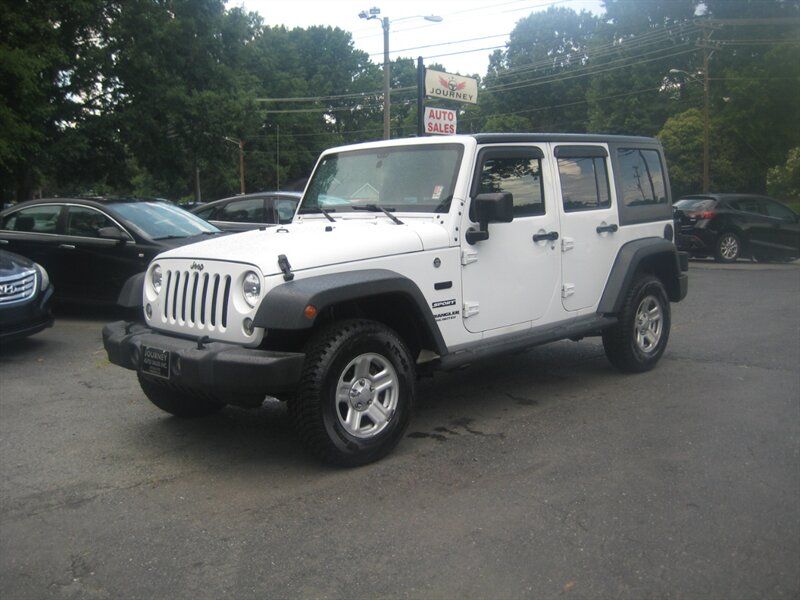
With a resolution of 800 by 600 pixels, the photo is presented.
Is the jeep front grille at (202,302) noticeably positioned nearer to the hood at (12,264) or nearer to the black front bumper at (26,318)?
the black front bumper at (26,318)

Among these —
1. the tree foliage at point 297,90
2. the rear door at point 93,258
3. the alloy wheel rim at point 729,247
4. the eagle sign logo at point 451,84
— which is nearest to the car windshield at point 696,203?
the alloy wheel rim at point 729,247

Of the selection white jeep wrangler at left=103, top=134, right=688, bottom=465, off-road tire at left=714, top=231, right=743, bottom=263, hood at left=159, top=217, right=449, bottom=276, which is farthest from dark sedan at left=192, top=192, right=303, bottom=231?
off-road tire at left=714, top=231, right=743, bottom=263

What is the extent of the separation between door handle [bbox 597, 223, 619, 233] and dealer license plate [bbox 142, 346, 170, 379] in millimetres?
3668

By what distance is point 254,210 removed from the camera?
42.5 ft

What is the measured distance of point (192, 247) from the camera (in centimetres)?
493

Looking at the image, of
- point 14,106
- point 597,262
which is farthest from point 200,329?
point 14,106

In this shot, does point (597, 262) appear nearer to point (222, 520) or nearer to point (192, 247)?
point (192, 247)

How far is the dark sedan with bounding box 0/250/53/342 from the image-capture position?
7.52 metres

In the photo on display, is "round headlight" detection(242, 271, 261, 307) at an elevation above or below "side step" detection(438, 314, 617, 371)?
above

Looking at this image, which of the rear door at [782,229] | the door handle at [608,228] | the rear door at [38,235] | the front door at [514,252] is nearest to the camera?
the front door at [514,252]

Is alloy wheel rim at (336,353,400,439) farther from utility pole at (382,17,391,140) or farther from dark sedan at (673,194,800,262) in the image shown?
utility pole at (382,17,391,140)

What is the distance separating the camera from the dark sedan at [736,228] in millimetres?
17297

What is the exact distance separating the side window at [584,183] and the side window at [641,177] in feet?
0.92

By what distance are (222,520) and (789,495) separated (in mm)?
2991
